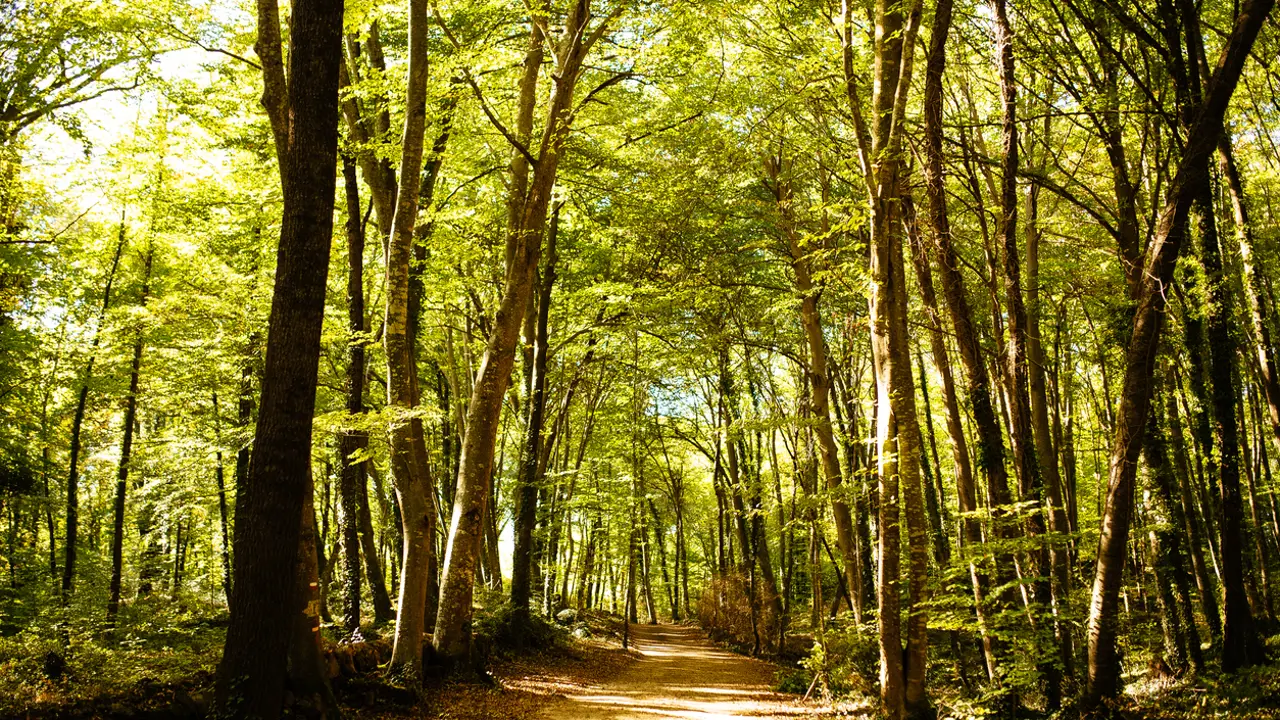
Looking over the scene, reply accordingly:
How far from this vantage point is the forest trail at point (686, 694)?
10.4 meters

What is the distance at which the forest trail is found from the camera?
10.4 metres

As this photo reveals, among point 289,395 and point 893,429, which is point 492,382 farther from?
point 893,429

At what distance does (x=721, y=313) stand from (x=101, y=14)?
43.6 feet

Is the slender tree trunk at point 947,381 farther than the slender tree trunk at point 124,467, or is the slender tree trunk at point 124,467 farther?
the slender tree trunk at point 124,467

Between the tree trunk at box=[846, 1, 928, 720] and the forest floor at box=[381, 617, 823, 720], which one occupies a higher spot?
the tree trunk at box=[846, 1, 928, 720]

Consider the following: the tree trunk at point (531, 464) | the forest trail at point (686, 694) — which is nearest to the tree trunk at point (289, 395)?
the forest trail at point (686, 694)

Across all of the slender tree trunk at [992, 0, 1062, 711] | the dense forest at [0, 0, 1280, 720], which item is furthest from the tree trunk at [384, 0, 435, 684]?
the slender tree trunk at [992, 0, 1062, 711]

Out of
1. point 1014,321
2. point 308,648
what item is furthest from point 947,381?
point 308,648

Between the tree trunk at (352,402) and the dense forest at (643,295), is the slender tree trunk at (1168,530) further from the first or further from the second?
the tree trunk at (352,402)

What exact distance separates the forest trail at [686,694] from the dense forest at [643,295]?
35.3 inches

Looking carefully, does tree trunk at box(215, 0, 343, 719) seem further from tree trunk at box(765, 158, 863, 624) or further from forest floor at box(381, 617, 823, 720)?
tree trunk at box(765, 158, 863, 624)

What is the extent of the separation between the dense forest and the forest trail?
0.90 m

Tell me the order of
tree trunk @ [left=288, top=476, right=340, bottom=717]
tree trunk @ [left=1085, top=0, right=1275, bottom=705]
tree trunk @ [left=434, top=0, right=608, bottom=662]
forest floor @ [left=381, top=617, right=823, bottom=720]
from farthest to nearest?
1. tree trunk @ [left=434, top=0, right=608, bottom=662]
2. forest floor @ [left=381, top=617, right=823, bottom=720]
3. tree trunk @ [left=288, top=476, right=340, bottom=717]
4. tree trunk @ [left=1085, top=0, right=1275, bottom=705]

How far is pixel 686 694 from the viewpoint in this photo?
41.5 ft
